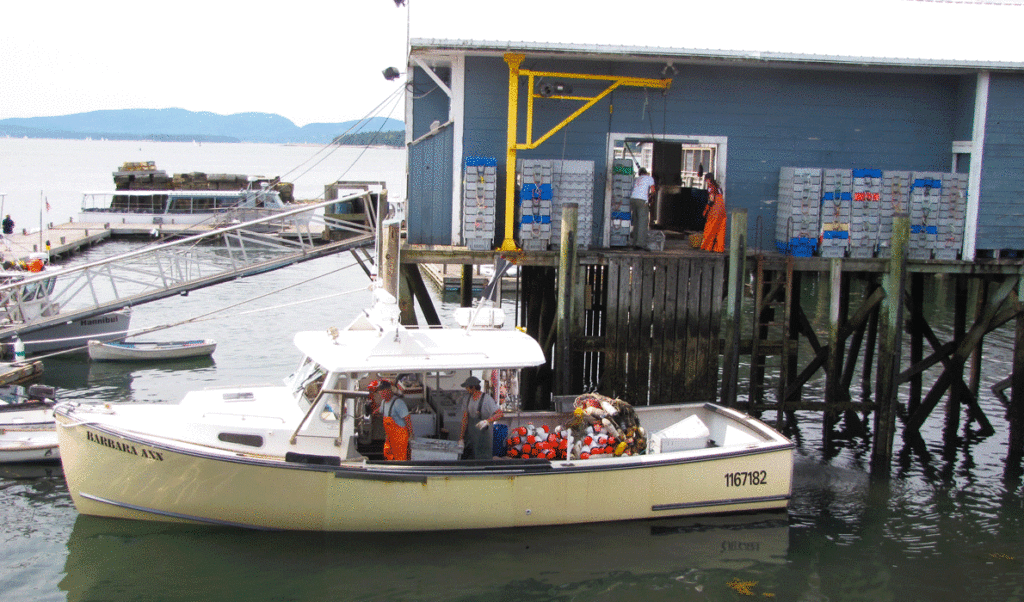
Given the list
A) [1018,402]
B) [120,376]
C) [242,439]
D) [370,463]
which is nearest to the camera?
[370,463]

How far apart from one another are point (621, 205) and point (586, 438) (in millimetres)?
4933

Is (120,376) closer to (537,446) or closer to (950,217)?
(537,446)

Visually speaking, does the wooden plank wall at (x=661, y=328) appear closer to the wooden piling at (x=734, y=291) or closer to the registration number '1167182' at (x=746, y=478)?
the wooden piling at (x=734, y=291)

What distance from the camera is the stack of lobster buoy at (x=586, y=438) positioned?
12500 millimetres

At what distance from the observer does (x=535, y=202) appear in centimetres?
1510

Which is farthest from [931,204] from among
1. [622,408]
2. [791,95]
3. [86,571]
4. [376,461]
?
[86,571]

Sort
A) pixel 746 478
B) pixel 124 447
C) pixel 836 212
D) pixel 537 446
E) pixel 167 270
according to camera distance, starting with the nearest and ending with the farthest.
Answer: pixel 124 447 < pixel 537 446 < pixel 746 478 < pixel 836 212 < pixel 167 270

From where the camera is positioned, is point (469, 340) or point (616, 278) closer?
point (469, 340)

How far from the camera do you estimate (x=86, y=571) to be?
37.3ft

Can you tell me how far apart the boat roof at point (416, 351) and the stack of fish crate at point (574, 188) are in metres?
3.07

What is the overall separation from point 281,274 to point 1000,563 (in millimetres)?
35781

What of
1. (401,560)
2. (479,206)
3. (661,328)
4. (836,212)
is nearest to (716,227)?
(661,328)

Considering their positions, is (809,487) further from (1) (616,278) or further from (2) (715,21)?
(2) (715,21)

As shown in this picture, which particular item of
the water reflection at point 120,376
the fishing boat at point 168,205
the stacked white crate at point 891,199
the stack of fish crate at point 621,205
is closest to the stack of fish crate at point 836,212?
the stacked white crate at point 891,199
